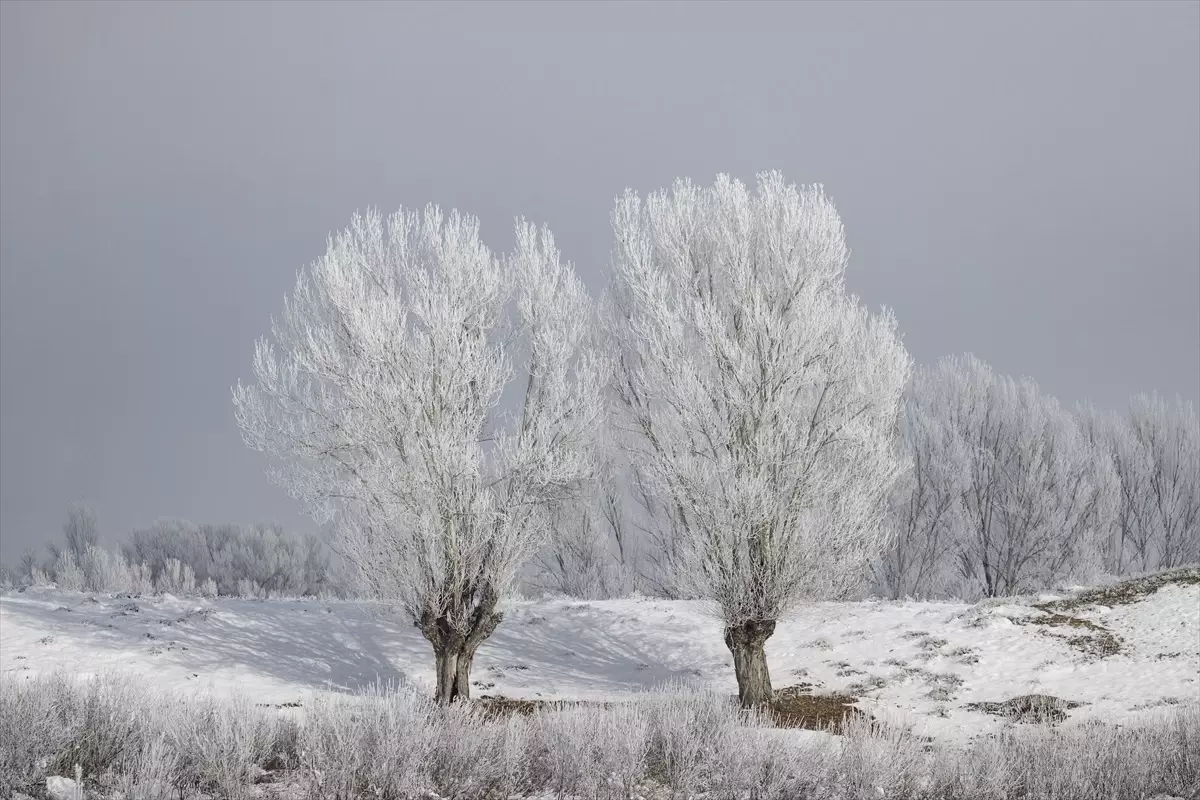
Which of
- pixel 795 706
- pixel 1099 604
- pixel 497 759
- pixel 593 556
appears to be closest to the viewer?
pixel 497 759

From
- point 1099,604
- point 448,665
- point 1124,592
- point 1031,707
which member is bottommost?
point 1031,707

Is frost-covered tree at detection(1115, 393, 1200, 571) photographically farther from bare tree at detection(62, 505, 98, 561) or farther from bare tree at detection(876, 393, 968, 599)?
bare tree at detection(62, 505, 98, 561)

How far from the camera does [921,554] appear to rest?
2766 cm

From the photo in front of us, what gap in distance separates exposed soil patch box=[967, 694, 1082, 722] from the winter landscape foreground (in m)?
0.05

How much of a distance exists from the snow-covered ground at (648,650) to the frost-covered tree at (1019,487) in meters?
8.69

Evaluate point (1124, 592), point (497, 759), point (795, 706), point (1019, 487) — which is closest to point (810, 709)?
point (795, 706)

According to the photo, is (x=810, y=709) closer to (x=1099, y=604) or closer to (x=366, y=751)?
(x=1099, y=604)

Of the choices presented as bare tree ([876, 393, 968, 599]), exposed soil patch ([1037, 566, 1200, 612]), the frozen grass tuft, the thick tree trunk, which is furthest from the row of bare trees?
the frozen grass tuft

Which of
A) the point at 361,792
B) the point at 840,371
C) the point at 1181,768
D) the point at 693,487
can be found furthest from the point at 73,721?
the point at 840,371

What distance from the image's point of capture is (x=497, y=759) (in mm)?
7668

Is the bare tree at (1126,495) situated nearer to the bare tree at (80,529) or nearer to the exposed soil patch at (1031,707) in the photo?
the exposed soil patch at (1031,707)

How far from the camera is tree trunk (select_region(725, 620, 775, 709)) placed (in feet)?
45.1

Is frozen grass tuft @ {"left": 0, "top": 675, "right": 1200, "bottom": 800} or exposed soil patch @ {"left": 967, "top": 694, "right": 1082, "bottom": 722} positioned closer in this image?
frozen grass tuft @ {"left": 0, "top": 675, "right": 1200, "bottom": 800}

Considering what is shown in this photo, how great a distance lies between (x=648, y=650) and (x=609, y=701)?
15.3 ft
